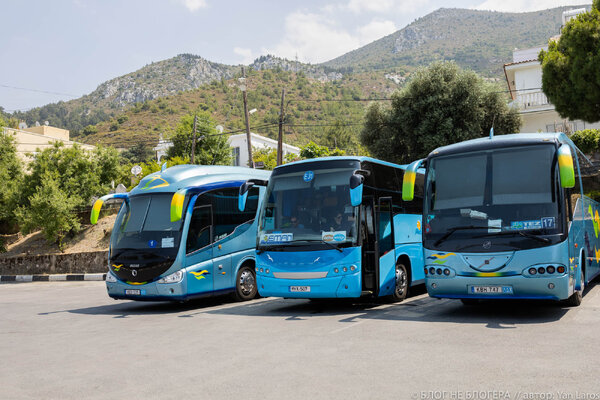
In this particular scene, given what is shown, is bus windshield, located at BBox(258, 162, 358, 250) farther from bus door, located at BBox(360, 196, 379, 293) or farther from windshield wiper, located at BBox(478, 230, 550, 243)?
windshield wiper, located at BBox(478, 230, 550, 243)

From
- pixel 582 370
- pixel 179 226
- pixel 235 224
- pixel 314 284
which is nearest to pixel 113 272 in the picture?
pixel 179 226

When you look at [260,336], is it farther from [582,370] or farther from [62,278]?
[62,278]

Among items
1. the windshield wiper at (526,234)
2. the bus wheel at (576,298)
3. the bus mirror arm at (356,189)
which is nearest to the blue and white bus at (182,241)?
the bus mirror arm at (356,189)

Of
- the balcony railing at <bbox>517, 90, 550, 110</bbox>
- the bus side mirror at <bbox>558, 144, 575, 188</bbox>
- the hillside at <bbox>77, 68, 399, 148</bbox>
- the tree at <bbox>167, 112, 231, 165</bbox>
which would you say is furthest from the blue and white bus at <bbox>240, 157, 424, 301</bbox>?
the hillside at <bbox>77, 68, 399, 148</bbox>

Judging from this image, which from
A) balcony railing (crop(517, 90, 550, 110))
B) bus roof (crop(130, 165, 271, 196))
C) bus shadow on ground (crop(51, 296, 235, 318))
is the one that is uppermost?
balcony railing (crop(517, 90, 550, 110))

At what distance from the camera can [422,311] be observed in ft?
34.9

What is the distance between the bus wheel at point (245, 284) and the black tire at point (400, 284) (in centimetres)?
374

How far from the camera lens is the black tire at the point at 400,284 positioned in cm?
1199

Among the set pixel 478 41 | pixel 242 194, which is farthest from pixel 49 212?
pixel 478 41

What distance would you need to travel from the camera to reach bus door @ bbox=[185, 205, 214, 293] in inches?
490

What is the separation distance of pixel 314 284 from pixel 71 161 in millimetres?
32157

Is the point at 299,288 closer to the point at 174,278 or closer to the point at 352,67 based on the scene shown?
the point at 174,278

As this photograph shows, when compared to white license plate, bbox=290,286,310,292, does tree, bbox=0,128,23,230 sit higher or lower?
higher

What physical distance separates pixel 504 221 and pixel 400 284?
348 centimetres
